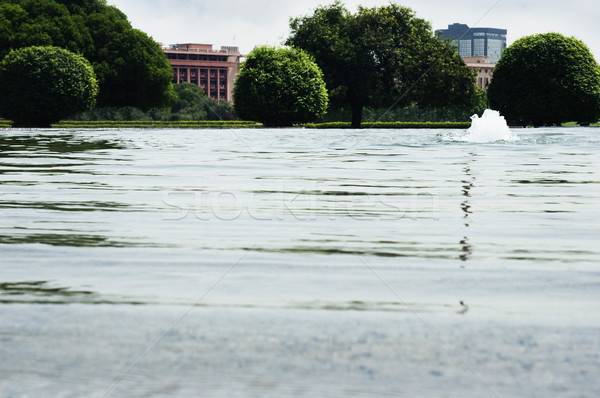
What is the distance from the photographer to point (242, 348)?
336 cm

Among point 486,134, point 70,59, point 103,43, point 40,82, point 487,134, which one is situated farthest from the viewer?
point 103,43

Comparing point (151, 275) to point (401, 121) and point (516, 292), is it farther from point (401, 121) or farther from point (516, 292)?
point (401, 121)

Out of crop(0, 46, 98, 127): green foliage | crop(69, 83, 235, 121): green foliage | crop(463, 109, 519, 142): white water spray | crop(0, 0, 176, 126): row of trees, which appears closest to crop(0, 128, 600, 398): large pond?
crop(463, 109, 519, 142): white water spray

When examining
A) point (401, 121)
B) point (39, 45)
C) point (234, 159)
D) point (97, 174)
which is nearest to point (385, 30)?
point (401, 121)

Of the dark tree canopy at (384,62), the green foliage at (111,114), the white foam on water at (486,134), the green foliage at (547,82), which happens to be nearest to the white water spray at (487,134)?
the white foam on water at (486,134)

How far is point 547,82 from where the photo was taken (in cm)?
6575

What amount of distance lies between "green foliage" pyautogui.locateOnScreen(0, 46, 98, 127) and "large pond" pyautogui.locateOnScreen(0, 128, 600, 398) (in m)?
51.5

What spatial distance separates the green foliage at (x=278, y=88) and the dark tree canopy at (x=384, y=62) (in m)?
6.35

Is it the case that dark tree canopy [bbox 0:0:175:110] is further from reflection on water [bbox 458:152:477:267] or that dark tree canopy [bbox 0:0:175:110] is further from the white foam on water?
reflection on water [bbox 458:152:477:267]

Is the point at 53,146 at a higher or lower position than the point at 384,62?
lower

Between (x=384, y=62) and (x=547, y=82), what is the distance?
1427cm

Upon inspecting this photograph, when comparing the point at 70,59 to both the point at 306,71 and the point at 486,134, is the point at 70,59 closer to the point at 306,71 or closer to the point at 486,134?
the point at 306,71

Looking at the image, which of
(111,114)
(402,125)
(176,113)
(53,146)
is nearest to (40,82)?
(111,114)

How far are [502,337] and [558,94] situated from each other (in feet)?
214
